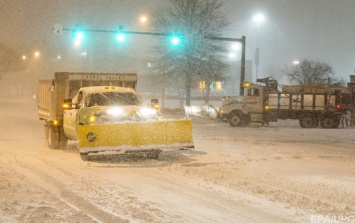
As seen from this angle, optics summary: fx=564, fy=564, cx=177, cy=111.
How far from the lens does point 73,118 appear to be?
53.9ft

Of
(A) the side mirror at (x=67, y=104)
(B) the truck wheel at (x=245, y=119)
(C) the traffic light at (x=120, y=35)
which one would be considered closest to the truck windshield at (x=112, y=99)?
(A) the side mirror at (x=67, y=104)

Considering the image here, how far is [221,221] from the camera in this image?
8125 millimetres

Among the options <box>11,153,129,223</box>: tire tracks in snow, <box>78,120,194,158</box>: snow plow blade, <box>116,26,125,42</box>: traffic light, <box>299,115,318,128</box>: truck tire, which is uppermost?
<box>116,26,125,42</box>: traffic light

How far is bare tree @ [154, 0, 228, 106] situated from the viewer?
146ft

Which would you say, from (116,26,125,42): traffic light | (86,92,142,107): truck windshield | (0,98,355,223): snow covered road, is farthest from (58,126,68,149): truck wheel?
(116,26,125,42): traffic light

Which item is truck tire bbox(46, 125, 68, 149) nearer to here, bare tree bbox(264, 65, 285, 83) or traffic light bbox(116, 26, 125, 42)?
traffic light bbox(116, 26, 125, 42)

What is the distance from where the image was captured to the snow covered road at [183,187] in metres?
8.52

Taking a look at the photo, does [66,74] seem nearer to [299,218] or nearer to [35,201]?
[35,201]

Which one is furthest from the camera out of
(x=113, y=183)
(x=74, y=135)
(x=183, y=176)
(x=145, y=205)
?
(x=74, y=135)

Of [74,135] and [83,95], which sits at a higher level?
Answer: [83,95]

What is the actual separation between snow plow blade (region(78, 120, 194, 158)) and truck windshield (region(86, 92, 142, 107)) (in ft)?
7.04

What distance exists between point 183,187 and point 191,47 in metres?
34.2

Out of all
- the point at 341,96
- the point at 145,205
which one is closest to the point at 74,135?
the point at 145,205

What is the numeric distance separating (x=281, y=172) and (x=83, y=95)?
663cm
